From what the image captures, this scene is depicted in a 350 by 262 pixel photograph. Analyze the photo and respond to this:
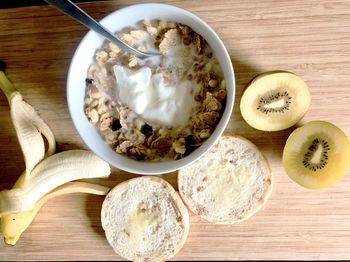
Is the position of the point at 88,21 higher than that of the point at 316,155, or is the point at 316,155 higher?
the point at 88,21

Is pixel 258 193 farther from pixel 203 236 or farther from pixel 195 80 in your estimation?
pixel 195 80

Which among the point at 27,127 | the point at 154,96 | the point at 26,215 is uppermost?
the point at 154,96

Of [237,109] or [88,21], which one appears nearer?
[88,21]

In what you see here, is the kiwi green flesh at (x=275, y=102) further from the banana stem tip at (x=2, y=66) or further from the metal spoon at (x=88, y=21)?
the banana stem tip at (x=2, y=66)

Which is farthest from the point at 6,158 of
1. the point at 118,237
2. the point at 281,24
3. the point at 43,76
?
the point at 281,24

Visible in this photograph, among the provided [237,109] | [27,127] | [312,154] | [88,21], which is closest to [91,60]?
[88,21]

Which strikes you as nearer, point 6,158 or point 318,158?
point 318,158

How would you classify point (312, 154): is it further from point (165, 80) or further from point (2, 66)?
point (2, 66)
